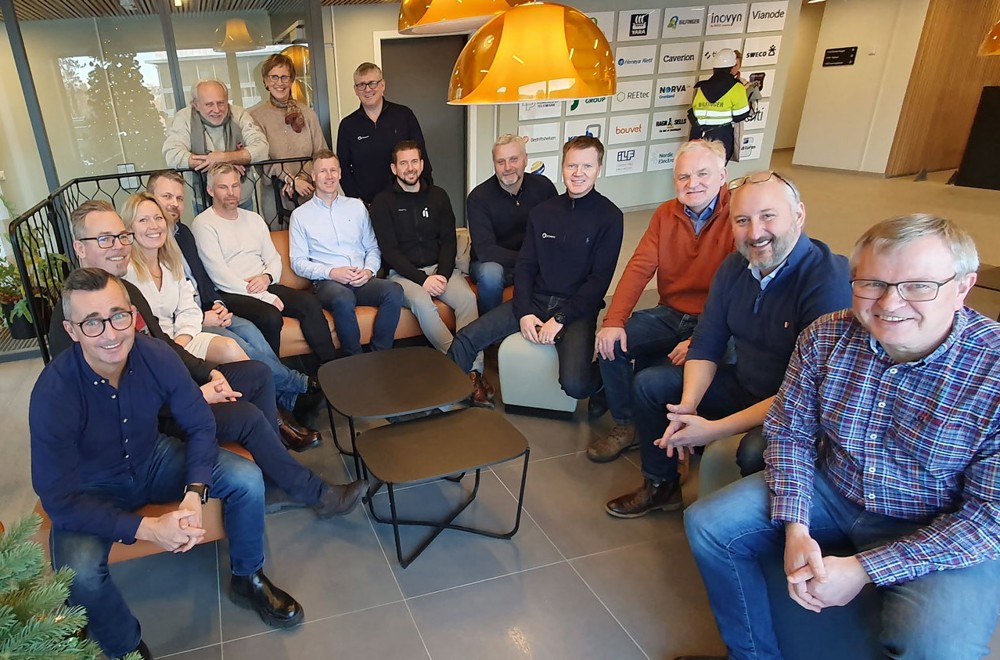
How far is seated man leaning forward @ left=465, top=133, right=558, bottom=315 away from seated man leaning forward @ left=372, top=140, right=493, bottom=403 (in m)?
0.13

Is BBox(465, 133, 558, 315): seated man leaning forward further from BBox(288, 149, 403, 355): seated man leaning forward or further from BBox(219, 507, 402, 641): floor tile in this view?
BBox(219, 507, 402, 641): floor tile

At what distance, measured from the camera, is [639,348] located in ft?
8.97

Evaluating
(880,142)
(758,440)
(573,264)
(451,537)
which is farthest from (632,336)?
(880,142)

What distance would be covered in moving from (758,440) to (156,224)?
7.64 feet

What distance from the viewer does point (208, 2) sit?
4664mm

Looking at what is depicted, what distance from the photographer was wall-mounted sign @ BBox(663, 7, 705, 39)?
256 inches

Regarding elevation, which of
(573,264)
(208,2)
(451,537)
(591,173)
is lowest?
(451,537)

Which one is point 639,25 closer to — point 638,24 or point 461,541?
point 638,24

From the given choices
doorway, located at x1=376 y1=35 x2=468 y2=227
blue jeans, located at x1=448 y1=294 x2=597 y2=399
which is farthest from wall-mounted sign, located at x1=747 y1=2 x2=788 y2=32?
blue jeans, located at x1=448 y1=294 x2=597 y2=399

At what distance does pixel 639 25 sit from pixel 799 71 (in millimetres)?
5225

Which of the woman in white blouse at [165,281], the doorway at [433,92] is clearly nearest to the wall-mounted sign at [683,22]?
the doorway at [433,92]

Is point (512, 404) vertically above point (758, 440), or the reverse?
point (758, 440)

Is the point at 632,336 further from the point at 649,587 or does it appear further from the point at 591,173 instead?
the point at 649,587

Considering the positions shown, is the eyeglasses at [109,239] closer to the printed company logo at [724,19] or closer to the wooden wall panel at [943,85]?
the printed company logo at [724,19]
